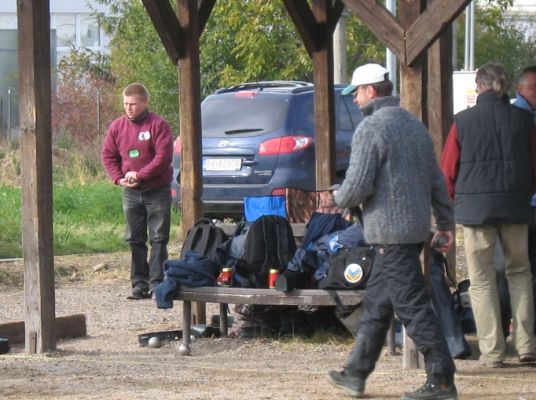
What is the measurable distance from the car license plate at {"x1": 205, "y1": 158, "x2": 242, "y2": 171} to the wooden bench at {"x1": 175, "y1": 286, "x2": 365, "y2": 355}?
643 centimetres

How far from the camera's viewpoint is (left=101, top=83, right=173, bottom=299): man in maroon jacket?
1202 centimetres

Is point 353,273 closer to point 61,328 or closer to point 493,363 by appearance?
point 493,363

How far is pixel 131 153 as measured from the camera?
12.1 m

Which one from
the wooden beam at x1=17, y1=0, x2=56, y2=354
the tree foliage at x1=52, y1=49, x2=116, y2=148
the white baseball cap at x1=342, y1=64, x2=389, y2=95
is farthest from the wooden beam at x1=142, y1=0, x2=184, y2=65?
the tree foliage at x1=52, y1=49, x2=116, y2=148

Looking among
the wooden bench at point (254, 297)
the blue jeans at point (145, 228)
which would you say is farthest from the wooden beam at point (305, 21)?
the wooden bench at point (254, 297)

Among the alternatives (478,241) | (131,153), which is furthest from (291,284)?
(131,153)

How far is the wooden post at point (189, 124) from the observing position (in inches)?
406

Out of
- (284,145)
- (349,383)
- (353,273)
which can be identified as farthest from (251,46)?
(349,383)

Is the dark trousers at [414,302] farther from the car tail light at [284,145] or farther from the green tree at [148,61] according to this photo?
the green tree at [148,61]

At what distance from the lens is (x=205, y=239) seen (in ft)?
31.3

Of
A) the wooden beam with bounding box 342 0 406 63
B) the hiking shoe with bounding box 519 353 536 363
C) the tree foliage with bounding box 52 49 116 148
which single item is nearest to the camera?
the wooden beam with bounding box 342 0 406 63

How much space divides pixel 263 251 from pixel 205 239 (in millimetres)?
524

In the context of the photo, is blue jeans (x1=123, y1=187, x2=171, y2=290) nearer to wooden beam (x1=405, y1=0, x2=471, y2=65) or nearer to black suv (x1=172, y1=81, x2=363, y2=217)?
black suv (x1=172, y1=81, x2=363, y2=217)

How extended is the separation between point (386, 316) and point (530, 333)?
1579 mm
